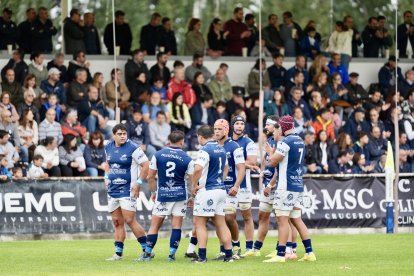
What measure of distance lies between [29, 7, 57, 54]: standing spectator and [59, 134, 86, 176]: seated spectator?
15.5ft

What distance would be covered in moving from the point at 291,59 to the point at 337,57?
141cm

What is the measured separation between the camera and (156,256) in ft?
72.2

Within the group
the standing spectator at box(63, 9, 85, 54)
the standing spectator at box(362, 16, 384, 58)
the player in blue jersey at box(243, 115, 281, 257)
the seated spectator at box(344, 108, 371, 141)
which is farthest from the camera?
the standing spectator at box(362, 16, 384, 58)

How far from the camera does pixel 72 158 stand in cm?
2944

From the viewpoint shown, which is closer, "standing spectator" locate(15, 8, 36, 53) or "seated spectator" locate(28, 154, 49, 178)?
"seated spectator" locate(28, 154, 49, 178)

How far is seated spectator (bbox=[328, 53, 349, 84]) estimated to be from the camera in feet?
120

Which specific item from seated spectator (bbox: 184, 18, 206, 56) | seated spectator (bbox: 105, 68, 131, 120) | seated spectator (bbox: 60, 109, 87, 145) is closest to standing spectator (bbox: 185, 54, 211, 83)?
seated spectator (bbox: 184, 18, 206, 56)

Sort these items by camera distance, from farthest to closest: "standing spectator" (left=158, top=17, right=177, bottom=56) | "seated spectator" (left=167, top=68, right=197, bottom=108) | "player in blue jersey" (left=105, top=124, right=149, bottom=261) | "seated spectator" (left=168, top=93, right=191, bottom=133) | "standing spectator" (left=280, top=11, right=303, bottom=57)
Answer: "standing spectator" (left=280, top=11, right=303, bottom=57) < "standing spectator" (left=158, top=17, right=177, bottom=56) < "seated spectator" (left=167, top=68, right=197, bottom=108) < "seated spectator" (left=168, top=93, right=191, bottom=133) < "player in blue jersey" (left=105, top=124, right=149, bottom=261)

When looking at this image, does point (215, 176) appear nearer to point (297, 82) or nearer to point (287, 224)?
point (287, 224)

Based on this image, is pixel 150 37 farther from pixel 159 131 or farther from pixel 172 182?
pixel 172 182

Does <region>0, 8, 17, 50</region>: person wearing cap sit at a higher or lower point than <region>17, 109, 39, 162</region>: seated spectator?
higher

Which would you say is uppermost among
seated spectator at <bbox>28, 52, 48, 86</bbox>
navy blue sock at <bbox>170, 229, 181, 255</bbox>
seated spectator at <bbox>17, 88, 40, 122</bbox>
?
seated spectator at <bbox>28, 52, 48, 86</bbox>

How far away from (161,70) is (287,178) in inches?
532

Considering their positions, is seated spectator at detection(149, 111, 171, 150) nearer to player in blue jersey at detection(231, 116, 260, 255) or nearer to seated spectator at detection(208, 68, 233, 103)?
seated spectator at detection(208, 68, 233, 103)
